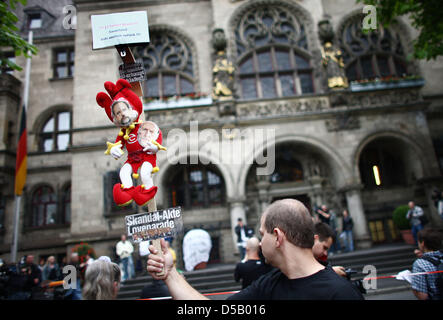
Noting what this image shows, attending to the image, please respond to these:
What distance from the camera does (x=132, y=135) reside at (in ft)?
8.13

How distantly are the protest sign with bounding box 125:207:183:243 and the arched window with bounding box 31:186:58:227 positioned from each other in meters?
14.6

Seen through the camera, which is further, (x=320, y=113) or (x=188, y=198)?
(x=188, y=198)

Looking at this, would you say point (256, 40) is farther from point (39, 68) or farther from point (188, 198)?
point (39, 68)

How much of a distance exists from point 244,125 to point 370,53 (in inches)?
→ 316

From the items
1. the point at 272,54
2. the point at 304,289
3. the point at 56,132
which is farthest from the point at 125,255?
the point at 272,54

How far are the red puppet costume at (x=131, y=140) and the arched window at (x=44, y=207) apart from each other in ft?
46.6

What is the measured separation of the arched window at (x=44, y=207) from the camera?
562 inches

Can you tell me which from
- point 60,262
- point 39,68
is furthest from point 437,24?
Result: point 39,68

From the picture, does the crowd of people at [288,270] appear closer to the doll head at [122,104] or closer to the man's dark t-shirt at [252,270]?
the man's dark t-shirt at [252,270]

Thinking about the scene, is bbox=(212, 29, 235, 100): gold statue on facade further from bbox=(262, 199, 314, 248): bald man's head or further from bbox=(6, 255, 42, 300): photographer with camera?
bbox=(262, 199, 314, 248): bald man's head

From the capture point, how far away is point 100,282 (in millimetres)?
2209

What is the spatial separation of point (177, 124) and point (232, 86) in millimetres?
2999

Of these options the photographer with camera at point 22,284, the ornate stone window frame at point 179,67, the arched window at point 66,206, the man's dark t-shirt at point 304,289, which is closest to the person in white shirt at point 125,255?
the photographer with camera at point 22,284

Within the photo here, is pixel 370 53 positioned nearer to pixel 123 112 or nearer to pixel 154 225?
pixel 123 112
